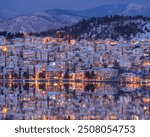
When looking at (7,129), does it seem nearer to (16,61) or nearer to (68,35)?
(16,61)

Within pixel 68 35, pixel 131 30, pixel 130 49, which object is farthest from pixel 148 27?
pixel 130 49

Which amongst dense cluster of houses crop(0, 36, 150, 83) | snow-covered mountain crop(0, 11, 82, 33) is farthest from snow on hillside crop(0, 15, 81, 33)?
dense cluster of houses crop(0, 36, 150, 83)

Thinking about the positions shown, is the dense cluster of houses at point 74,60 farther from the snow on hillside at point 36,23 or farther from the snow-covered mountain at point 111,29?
the snow on hillside at point 36,23

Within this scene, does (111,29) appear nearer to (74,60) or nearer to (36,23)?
(36,23)

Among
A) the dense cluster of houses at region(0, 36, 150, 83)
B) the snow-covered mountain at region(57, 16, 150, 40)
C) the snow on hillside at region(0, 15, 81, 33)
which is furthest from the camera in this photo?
the snow on hillside at region(0, 15, 81, 33)

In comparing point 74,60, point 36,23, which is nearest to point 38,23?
point 36,23

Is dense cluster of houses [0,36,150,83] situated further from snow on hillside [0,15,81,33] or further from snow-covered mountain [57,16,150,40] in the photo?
snow on hillside [0,15,81,33]

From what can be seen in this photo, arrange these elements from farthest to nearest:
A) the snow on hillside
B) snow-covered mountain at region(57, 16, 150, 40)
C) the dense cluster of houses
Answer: the snow on hillside, snow-covered mountain at region(57, 16, 150, 40), the dense cluster of houses
